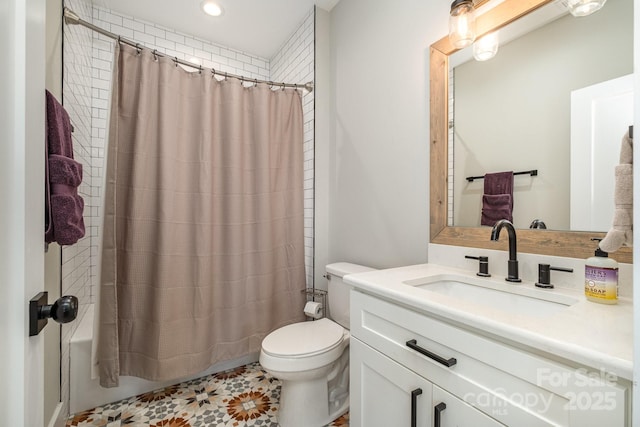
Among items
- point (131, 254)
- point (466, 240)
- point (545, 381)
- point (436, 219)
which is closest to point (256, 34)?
A: point (131, 254)

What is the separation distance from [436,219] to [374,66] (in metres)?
1.04

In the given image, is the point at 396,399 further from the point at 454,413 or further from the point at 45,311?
the point at 45,311

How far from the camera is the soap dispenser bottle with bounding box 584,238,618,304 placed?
0.78m

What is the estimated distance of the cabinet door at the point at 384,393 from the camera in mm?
829

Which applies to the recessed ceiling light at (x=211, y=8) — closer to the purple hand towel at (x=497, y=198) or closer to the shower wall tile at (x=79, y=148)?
the shower wall tile at (x=79, y=148)

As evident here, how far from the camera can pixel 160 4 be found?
2057 mm

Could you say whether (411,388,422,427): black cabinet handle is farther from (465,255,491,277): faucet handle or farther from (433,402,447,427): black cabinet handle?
(465,255,491,277): faucet handle

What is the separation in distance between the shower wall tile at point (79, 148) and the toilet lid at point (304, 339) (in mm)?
1067

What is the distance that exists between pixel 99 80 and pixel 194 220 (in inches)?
56.4

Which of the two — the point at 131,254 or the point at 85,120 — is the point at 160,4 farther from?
the point at 131,254

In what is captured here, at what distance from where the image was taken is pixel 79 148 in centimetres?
171

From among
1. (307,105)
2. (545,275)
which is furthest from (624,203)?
(307,105)

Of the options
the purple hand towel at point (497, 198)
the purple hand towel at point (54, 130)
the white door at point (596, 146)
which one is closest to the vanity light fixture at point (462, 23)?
the white door at point (596, 146)

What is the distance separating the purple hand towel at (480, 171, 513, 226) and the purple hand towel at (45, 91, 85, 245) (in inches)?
60.2
